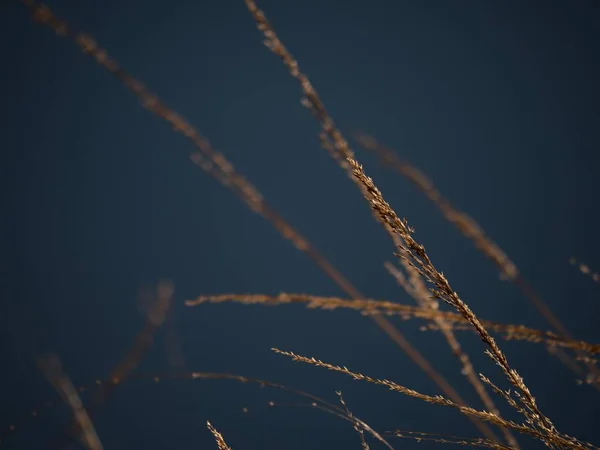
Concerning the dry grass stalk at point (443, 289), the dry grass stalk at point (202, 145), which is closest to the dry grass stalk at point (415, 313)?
the dry grass stalk at point (443, 289)

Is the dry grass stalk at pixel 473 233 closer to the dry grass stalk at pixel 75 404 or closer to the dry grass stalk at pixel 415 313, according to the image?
the dry grass stalk at pixel 415 313

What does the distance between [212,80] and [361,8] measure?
50455 mm

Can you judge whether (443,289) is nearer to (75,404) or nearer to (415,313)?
(415,313)

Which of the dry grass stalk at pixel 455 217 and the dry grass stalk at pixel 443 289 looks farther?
the dry grass stalk at pixel 455 217

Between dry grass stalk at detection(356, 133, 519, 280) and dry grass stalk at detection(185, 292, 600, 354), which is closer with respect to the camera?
dry grass stalk at detection(185, 292, 600, 354)

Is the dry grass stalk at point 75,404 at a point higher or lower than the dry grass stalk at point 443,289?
lower

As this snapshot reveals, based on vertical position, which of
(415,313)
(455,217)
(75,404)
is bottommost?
(75,404)

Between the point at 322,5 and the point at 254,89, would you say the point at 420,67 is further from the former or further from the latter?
the point at 254,89

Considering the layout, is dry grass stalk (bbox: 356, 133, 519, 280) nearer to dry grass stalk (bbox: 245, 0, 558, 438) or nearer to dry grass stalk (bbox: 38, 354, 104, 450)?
dry grass stalk (bbox: 245, 0, 558, 438)

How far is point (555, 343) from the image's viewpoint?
48cm

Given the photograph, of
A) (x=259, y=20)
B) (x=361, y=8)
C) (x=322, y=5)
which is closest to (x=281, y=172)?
(x=322, y=5)

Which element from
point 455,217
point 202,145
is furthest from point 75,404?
point 455,217

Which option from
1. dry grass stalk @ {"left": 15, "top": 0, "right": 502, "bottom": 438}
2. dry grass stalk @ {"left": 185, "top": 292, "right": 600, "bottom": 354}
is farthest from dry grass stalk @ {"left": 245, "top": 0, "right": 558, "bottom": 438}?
dry grass stalk @ {"left": 15, "top": 0, "right": 502, "bottom": 438}

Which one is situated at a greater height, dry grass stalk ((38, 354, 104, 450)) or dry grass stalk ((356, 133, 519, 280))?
dry grass stalk ((356, 133, 519, 280))
